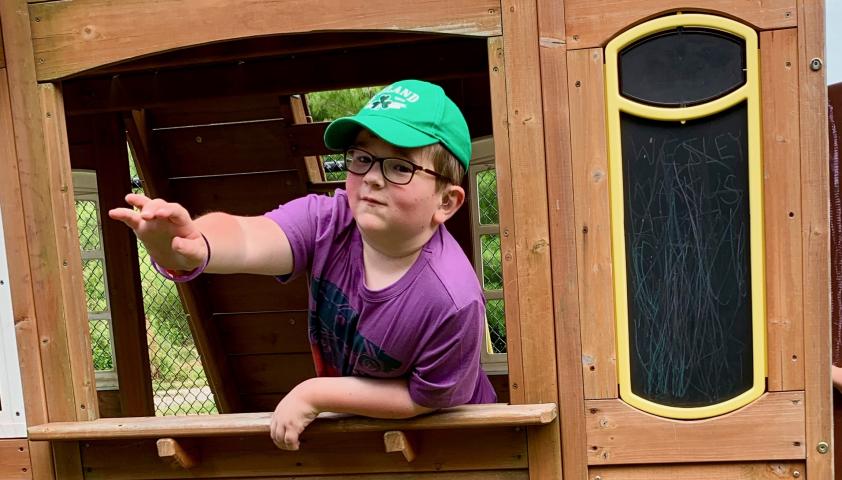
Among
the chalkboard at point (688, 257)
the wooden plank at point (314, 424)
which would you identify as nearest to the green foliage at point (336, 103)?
the wooden plank at point (314, 424)

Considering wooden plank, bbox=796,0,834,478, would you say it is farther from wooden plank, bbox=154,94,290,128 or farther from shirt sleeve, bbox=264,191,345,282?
wooden plank, bbox=154,94,290,128

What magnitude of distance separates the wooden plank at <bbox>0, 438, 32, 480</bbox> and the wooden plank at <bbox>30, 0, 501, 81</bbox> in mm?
1122

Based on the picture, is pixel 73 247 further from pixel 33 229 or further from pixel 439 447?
pixel 439 447

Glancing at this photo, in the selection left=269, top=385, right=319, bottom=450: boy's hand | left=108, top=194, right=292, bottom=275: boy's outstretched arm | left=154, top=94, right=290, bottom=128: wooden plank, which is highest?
left=154, top=94, right=290, bottom=128: wooden plank

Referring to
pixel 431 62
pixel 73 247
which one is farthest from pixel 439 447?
pixel 431 62

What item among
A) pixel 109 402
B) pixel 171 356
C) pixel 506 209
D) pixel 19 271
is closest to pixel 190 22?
pixel 19 271

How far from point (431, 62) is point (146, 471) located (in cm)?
200

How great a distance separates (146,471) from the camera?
97.7 inches

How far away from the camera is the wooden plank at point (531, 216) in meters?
2.18

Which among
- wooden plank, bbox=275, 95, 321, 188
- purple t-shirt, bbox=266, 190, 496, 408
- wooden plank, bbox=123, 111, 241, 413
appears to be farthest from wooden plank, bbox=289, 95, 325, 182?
purple t-shirt, bbox=266, 190, 496, 408

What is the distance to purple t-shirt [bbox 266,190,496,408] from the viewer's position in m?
1.99

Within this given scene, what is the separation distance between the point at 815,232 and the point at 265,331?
10.3 ft

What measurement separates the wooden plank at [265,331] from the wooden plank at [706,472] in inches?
98.9

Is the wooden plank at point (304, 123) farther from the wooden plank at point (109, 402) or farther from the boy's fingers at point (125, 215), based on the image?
the boy's fingers at point (125, 215)
